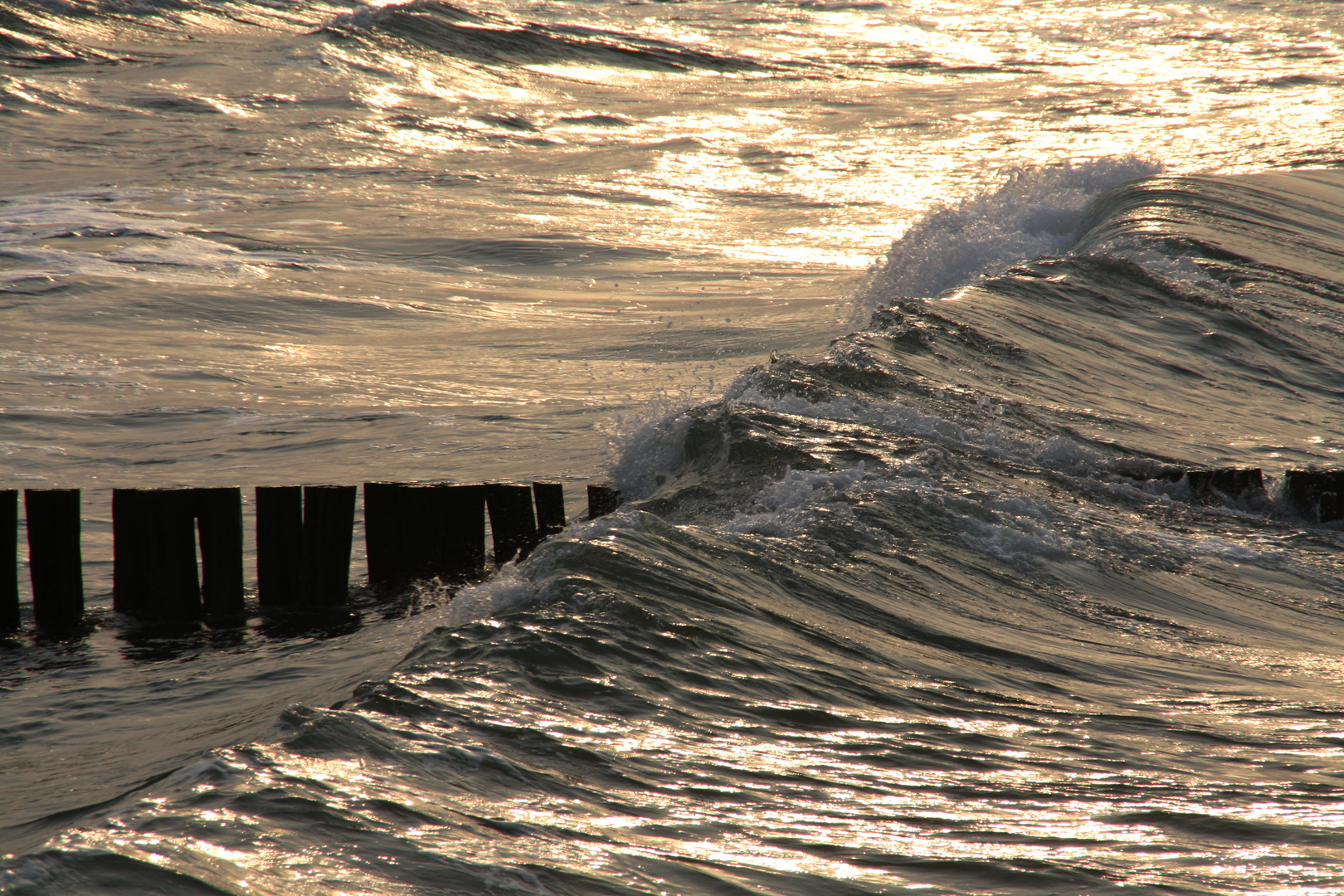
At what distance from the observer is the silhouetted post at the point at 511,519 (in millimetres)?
5559

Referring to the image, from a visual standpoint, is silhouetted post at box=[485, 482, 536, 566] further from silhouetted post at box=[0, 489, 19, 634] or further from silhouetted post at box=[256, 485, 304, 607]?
silhouetted post at box=[0, 489, 19, 634]

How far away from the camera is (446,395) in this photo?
9.19 metres

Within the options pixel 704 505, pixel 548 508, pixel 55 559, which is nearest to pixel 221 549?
pixel 55 559

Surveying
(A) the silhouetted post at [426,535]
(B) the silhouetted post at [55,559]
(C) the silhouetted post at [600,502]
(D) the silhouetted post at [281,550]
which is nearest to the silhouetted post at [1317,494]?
(C) the silhouetted post at [600,502]

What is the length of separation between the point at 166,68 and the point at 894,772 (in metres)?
25.2

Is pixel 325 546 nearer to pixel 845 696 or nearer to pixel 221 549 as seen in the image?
pixel 221 549

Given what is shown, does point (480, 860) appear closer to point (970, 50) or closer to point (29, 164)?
point (29, 164)

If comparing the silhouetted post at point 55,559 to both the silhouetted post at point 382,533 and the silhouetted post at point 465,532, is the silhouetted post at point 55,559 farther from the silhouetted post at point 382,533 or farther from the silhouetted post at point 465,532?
the silhouetted post at point 465,532

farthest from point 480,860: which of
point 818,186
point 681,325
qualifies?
point 818,186

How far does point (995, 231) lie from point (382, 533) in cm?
949

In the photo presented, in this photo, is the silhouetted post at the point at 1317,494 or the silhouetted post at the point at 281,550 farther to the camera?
the silhouetted post at the point at 1317,494

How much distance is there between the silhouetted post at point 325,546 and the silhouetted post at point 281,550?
28 mm

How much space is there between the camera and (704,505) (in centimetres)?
570

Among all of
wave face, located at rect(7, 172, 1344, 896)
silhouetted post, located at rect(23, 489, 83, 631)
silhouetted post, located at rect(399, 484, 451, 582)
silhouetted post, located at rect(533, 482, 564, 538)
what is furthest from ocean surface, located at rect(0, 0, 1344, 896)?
silhouetted post, located at rect(533, 482, 564, 538)
